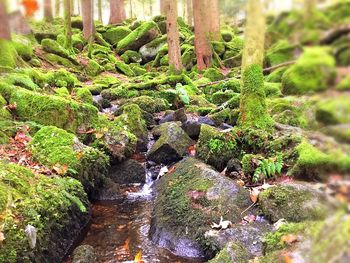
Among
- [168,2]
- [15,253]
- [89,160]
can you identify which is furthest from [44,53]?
[15,253]

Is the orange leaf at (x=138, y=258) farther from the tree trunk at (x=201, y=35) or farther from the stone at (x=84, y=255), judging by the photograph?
the tree trunk at (x=201, y=35)

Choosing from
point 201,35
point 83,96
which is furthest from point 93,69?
point 83,96

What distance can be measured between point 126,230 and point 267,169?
8.30 ft

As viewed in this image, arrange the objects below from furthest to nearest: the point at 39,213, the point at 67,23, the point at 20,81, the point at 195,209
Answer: the point at 67,23
the point at 20,81
the point at 195,209
the point at 39,213

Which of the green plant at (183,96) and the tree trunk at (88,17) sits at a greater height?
the tree trunk at (88,17)

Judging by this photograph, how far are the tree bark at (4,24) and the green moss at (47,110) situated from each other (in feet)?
22.3

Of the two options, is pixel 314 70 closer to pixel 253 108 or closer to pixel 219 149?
pixel 219 149

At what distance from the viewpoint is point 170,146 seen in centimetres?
849

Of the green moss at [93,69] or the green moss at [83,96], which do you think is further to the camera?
the green moss at [93,69]

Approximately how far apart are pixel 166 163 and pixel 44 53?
948 centimetres

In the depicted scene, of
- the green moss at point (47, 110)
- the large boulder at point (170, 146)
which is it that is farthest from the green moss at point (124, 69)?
the green moss at point (47, 110)

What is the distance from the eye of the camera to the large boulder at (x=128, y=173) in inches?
319

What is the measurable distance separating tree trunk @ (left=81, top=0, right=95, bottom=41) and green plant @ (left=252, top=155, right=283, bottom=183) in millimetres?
16054

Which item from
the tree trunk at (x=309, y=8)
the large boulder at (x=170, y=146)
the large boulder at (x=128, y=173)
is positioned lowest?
the large boulder at (x=128, y=173)
